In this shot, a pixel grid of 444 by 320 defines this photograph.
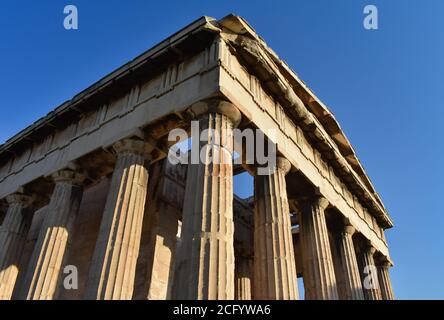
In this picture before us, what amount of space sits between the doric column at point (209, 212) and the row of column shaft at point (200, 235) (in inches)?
1.1

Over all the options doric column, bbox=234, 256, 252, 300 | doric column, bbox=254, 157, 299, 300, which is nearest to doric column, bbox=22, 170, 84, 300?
doric column, bbox=254, 157, 299, 300

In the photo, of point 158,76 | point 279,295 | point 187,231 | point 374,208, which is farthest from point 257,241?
point 374,208

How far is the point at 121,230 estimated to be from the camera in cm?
1359

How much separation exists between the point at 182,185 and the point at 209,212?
10.3 m

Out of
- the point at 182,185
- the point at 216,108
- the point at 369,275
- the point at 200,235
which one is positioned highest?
the point at 182,185

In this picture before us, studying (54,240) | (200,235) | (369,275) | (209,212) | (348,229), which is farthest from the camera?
(369,275)

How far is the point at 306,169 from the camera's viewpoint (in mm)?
18281

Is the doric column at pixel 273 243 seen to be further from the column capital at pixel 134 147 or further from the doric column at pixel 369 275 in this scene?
the doric column at pixel 369 275

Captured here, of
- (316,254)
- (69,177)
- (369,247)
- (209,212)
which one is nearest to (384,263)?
(369,247)

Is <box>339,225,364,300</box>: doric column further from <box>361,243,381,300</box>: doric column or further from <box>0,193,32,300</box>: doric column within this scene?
<box>0,193,32,300</box>: doric column

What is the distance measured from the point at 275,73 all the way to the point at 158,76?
16.5 ft

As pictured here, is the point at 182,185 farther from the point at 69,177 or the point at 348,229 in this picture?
the point at 348,229

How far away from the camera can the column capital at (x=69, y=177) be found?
58.0 ft

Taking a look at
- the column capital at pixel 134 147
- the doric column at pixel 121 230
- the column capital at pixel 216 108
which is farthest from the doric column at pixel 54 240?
the column capital at pixel 216 108
